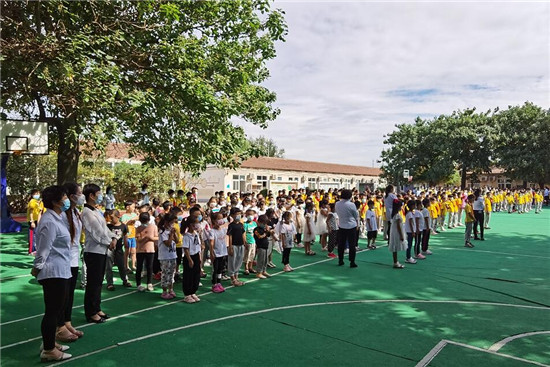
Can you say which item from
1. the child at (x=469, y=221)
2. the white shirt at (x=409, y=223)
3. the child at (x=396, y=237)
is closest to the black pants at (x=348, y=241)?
the child at (x=396, y=237)

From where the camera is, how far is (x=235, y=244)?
25.5 feet

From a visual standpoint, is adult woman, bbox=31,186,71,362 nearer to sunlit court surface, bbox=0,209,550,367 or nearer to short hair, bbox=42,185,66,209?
short hair, bbox=42,185,66,209

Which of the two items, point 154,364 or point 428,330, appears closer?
point 154,364

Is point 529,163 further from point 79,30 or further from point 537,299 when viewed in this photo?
point 79,30

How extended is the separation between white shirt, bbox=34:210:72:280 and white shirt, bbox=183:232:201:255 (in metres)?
2.33

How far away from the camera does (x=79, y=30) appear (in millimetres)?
9328

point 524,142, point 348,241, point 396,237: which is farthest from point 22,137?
point 524,142

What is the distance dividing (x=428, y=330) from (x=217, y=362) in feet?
9.90

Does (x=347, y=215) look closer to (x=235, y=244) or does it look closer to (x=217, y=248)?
(x=235, y=244)

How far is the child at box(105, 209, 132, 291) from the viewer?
7293 millimetres

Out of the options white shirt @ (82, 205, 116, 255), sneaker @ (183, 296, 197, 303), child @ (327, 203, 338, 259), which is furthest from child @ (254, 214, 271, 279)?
white shirt @ (82, 205, 116, 255)

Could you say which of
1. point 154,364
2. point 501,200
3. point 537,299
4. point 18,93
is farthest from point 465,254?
point 501,200

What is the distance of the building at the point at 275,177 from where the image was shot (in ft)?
121

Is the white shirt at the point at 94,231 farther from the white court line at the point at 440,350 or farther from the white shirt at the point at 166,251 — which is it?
the white court line at the point at 440,350
